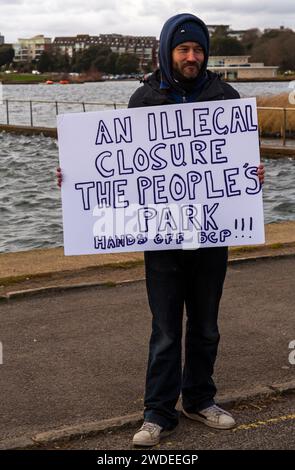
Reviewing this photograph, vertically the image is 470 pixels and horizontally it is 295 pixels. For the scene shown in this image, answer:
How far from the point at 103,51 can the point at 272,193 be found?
207 ft

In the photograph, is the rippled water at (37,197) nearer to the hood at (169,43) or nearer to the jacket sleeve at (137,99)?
the jacket sleeve at (137,99)

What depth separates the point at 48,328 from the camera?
729 centimetres

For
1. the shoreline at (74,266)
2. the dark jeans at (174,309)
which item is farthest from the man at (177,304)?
the shoreline at (74,266)

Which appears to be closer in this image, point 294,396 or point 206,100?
point 206,100

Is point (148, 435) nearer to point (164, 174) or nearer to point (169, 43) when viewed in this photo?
point (164, 174)

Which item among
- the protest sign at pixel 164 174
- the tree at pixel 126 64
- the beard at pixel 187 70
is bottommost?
the tree at pixel 126 64

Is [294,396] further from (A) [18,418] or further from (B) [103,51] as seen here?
(B) [103,51]

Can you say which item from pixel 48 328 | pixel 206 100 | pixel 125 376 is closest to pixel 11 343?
pixel 48 328

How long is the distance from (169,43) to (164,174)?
84 centimetres

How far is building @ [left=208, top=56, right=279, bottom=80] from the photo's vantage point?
86.3 metres

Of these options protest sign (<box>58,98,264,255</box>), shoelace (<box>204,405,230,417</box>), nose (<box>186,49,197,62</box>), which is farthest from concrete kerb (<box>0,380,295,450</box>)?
nose (<box>186,49,197,62</box>)

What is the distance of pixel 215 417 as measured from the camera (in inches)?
210

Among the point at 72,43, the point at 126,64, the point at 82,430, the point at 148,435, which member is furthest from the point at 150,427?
the point at 72,43

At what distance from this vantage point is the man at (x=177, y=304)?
516cm
